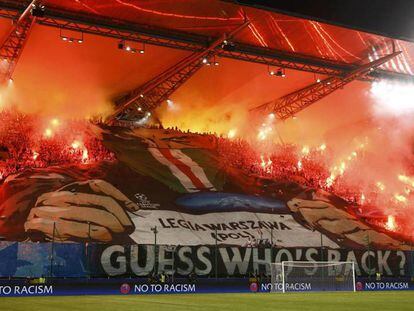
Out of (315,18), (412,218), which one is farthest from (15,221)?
(412,218)

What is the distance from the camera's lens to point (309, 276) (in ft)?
75.3

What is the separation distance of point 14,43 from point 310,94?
1911cm

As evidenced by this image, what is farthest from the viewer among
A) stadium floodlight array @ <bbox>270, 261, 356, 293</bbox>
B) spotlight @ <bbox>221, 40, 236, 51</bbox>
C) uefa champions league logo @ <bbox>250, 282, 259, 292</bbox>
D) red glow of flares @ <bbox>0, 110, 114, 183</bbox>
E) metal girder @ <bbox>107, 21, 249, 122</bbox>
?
red glow of flares @ <bbox>0, 110, 114, 183</bbox>

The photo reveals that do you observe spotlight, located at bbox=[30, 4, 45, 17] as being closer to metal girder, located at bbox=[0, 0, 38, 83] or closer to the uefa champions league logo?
metal girder, located at bbox=[0, 0, 38, 83]

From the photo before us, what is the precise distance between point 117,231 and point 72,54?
10490 millimetres

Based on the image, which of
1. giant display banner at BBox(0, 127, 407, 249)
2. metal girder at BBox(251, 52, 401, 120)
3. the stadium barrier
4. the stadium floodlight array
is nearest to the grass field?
the stadium barrier

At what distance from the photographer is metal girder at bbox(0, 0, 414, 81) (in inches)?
986

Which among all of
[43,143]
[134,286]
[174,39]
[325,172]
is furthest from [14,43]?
[325,172]

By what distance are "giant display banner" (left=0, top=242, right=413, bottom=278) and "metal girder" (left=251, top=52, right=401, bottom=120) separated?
11.2m

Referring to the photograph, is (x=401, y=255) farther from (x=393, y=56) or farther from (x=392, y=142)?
(x=392, y=142)

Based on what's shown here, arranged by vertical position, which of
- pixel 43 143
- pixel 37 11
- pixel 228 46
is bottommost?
pixel 43 143

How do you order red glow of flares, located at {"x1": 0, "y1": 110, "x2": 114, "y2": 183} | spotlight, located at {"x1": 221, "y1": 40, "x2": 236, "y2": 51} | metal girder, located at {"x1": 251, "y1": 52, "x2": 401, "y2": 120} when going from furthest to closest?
metal girder, located at {"x1": 251, "y1": 52, "x2": 401, "y2": 120}
red glow of flares, located at {"x1": 0, "y1": 110, "x2": 114, "y2": 183}
spotlight, located at {"x1": 221, "y1": 40, "x2": 236, "y2": 51}

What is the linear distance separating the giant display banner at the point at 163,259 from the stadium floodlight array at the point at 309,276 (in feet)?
4.04

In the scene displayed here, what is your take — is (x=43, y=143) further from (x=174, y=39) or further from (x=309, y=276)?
(x=309, y=276)
